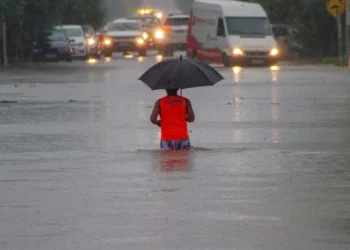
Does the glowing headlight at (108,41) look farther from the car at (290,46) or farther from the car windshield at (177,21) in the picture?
the car at (290,46)

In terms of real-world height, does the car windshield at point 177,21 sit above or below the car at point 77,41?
above

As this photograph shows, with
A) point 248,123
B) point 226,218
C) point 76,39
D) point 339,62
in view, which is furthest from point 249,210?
point 76,39

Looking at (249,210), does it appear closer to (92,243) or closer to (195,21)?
(92,243)

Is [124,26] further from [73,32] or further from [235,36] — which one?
[235,36]

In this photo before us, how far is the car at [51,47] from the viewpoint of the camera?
201 feet

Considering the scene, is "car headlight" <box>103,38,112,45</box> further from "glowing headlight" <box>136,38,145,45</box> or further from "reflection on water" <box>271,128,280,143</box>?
"reflection on water" <box>271,128,280,143</box>

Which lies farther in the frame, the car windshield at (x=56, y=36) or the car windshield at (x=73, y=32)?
the car windshield at (x=73, y=32)

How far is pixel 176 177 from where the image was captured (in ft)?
46.9

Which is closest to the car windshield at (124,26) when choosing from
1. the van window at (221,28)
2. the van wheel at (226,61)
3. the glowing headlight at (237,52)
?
the van window at (221,28)

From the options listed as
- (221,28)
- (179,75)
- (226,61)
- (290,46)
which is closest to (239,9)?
(221,28)

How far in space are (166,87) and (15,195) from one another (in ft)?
15.9

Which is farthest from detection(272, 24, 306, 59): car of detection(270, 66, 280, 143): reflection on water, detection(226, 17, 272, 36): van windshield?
detection(270, 66, 280, 143): reflection on water

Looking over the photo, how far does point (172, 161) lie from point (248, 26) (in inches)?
1405

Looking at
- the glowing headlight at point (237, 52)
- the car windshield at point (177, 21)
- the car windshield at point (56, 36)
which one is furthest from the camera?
the car windshield at point (177, 21)
